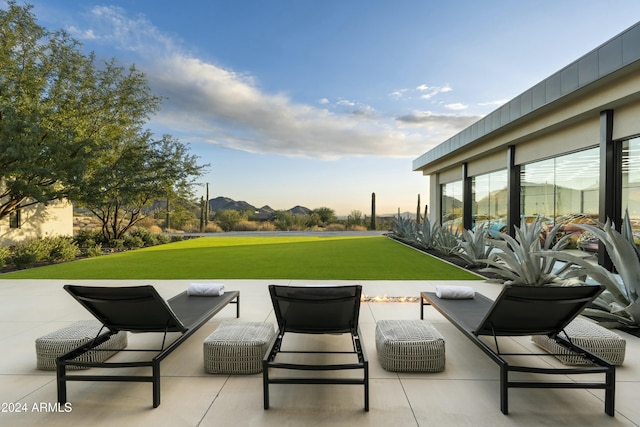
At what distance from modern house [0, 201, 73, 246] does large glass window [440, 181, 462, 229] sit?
1888 centimetres

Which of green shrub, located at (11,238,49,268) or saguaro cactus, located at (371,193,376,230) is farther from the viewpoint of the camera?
saguaro cactus, located at (371,193,376,230)

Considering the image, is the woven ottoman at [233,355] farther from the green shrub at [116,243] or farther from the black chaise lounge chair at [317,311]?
the green shrub at [116,243]

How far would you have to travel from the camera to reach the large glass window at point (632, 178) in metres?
8.14

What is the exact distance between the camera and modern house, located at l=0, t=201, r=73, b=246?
1516 centimetres

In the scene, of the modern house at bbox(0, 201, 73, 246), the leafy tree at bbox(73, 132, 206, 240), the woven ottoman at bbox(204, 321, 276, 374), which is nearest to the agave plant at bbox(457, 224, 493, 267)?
the woven ottoman at bbox(204, 321, 276, 374)

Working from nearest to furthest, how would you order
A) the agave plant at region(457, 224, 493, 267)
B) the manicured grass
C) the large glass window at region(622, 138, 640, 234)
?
the large glass window at region(622, 138, 640, 234) → the manicured grass → the agave plant at region(457, 224, 493, 267)

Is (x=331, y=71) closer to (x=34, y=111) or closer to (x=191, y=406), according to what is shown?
(x=34, y=111)

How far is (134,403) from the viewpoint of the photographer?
2.76 meters

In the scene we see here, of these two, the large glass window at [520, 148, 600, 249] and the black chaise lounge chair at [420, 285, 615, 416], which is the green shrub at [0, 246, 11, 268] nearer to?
the black chaise lounge chair at [420, 285, 615, 416]

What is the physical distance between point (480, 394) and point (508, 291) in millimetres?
882

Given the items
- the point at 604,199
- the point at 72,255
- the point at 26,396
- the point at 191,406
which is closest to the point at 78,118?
the point at 72,255

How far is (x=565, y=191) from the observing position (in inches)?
421

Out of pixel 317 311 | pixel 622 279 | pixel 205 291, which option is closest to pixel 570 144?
pixel 622 279

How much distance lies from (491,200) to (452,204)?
5574 mm
